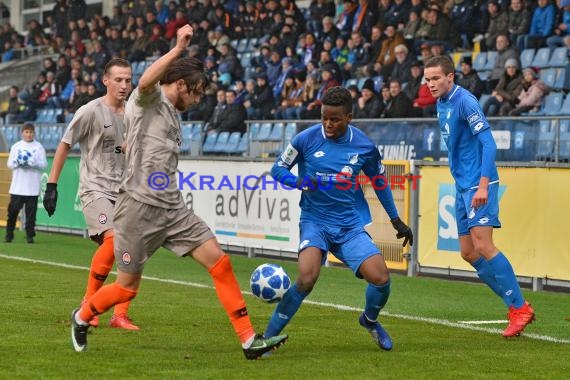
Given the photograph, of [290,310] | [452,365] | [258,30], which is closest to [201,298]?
[290,310]

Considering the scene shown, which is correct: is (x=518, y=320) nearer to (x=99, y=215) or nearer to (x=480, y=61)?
(x=99, y=215)

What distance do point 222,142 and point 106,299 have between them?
45.8 feet

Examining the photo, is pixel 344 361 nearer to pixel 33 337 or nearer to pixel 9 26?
pixel 33 337

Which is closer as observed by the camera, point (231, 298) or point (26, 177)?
point (231, 298)

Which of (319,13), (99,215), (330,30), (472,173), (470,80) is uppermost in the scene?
(319,13)

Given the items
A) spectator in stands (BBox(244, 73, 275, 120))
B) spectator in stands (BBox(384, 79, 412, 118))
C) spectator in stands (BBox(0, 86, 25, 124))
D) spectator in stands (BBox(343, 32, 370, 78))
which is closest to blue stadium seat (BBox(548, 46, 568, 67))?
spectator in stands (BBox(384, 79, 412, 118))

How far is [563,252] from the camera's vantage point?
42.9 feet

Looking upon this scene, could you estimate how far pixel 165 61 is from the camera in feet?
22.6

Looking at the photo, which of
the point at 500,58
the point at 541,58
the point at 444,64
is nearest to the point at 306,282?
the point at 444,64

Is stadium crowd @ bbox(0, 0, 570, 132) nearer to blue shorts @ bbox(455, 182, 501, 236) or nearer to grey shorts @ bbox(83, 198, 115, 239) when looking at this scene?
blue shorts @ bbox(455, 182, 501, 236)

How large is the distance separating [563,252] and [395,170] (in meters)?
3.15

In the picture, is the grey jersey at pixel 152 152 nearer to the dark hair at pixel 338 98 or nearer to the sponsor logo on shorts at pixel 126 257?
the sponsor logo on shorts at pixel 126 257

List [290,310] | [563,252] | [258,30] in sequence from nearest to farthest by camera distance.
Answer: [290,310] < [563,252] < [258,30]

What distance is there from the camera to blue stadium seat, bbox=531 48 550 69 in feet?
64.3
